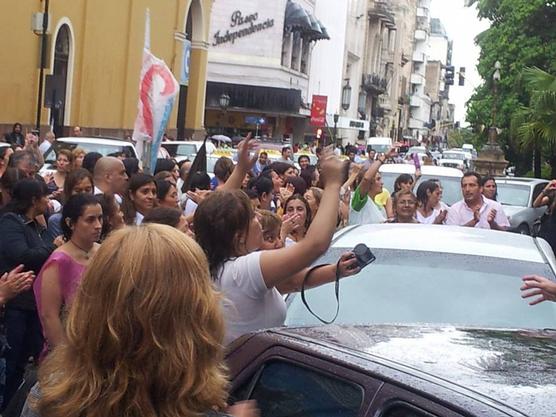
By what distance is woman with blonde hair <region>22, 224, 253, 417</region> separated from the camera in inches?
101

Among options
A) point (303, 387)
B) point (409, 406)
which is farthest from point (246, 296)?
point (409, 406)

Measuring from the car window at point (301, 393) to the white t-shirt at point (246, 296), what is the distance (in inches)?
38.9

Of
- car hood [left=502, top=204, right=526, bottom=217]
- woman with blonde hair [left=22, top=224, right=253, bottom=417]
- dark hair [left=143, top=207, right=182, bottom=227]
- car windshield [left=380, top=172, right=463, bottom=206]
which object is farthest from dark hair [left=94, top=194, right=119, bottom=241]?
car hood [left=502, top=204, right=526, bottom=217]

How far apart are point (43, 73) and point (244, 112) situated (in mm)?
31089

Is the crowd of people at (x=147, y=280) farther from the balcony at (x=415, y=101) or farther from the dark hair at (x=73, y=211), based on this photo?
the balcony at (x=415, y=101)

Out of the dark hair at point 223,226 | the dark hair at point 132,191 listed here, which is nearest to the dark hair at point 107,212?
the dark hair at point 132,191

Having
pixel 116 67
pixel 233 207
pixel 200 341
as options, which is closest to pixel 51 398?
pixel 200 341

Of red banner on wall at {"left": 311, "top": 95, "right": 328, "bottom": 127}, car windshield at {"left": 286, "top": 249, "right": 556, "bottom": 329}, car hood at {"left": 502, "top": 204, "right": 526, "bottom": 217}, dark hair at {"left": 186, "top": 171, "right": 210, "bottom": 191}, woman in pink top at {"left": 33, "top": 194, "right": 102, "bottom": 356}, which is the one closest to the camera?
car windshield at {"left": 286, "top": 249, "right": 556, "bottom": 329}

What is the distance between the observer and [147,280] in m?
2.62

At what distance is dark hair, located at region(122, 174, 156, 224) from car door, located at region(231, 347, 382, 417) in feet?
14.8

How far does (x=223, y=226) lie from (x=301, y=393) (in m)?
1.44

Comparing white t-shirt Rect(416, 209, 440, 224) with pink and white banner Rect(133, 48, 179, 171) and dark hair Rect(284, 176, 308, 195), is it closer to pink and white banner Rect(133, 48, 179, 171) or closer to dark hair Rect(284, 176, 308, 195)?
dark hair Rect(284, 176, 308, 195)

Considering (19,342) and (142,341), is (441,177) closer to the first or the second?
(19,342)

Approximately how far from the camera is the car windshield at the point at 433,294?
17.4ft
